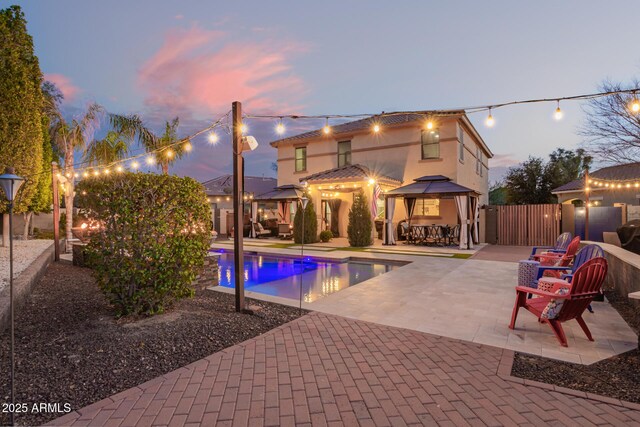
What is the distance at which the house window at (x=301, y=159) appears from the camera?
70.6ft

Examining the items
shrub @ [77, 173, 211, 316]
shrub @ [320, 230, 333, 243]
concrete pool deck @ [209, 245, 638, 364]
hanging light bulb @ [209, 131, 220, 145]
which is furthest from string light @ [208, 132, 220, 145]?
shrub @ [320, 230, 333, 243]

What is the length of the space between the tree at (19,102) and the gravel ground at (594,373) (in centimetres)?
1318

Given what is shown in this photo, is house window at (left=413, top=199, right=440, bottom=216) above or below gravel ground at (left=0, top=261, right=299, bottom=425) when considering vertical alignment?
above

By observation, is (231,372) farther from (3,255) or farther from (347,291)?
(3,255)

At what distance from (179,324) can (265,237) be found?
16748 mm

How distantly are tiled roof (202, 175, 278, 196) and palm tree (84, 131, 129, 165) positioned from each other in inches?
400

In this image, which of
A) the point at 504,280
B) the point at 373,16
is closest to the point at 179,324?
the point at 504,280

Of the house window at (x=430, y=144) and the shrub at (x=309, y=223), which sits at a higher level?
the house window at (x=430, y=144)

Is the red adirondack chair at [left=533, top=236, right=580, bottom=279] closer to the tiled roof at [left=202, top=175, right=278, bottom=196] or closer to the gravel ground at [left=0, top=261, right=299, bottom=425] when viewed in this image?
the gravel ground at [left=0, top=261, right=299, bottom=425]

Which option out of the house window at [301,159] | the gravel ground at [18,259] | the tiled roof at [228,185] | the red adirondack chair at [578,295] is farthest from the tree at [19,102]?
the tiled roof at [228,185]

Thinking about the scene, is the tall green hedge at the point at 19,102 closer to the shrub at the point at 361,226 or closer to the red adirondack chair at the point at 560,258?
the shrub at the point at 361,226

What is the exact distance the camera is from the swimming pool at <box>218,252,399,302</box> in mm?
7918

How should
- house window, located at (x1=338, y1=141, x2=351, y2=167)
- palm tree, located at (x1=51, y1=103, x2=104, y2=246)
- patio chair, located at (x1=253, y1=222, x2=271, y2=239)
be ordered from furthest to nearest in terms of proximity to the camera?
patio chair, located at (x1=253, y1=222, x2=271, y2=239)
house window, located at (x1=338, y1=141, x2=351, y2=167)
palm tree, located at (x1=51, y1=103, x2=104, y2=246)

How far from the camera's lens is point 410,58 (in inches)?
549
